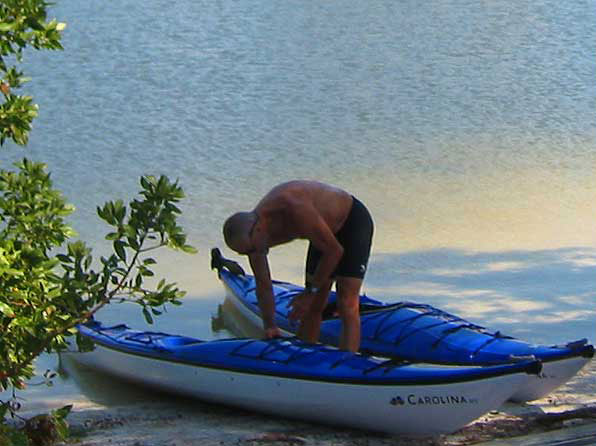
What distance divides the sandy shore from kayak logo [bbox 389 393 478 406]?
0.22 m

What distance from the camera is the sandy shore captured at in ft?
19.9

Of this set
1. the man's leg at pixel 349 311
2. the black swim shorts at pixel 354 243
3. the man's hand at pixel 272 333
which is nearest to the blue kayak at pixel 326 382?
the man's hand at pixel 272 333

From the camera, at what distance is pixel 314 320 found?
7328 millimetres

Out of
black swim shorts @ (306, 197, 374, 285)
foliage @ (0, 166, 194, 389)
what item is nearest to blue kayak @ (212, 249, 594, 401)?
black swim shorts @ (306, 197, 374, 285)

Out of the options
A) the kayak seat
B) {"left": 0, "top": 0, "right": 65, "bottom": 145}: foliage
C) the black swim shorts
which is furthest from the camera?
the kayak seat

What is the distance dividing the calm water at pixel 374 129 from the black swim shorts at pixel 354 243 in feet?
6.25

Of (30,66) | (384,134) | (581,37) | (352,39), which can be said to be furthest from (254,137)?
(581,37)

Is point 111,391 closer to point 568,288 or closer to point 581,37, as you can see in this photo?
point 568,288

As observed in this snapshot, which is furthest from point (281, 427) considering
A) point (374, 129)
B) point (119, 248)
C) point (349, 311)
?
point (374, 129)

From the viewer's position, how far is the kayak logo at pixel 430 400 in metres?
5.83

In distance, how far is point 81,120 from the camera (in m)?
15.7

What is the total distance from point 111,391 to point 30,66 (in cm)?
1202

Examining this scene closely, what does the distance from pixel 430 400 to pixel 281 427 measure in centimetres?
86

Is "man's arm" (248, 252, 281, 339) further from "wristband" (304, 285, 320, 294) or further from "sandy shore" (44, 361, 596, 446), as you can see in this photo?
"sandy shore" (44, 361, 596, 446)
